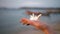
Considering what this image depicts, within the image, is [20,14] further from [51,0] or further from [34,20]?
[51,0]

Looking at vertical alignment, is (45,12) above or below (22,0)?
below

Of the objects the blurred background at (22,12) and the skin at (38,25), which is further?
the blurred background at (22,12)

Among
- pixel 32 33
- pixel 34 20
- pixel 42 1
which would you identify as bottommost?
pixel 32 33

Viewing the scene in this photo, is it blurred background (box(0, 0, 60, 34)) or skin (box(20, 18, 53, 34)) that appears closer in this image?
skin (box(20, 18, 53, 34))

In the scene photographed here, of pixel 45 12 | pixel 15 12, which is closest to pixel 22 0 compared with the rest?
pixel 15 12

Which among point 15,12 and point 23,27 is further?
point 15,12
